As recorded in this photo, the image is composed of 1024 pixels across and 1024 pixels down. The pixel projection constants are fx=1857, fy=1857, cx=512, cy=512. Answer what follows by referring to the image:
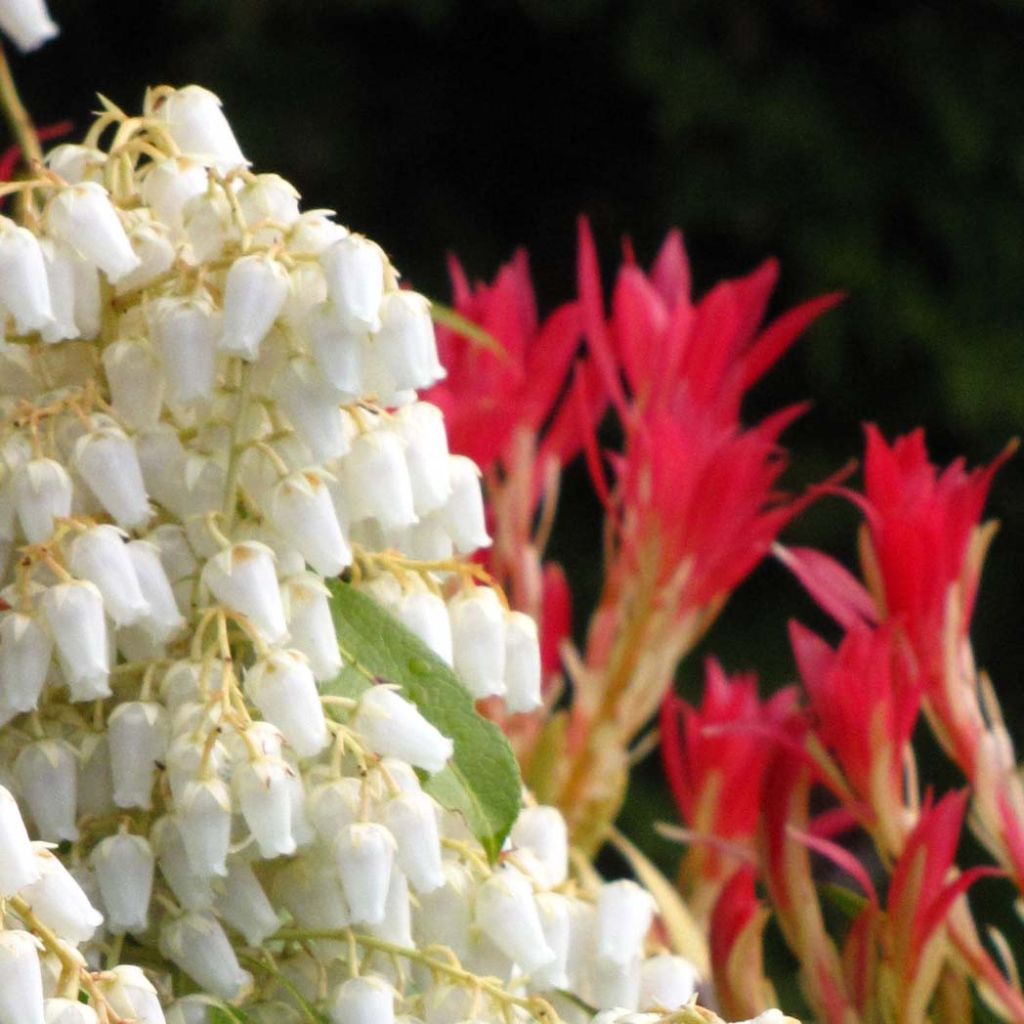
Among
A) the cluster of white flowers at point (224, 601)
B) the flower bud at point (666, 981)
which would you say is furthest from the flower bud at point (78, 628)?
the flower bud at point (666, 981)

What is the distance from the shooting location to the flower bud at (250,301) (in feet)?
1.63

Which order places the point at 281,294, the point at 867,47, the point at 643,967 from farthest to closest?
1. the point at 867,47
2. the point at 643,967
3. the point at 281,294

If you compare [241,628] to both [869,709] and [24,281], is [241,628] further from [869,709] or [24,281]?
[869,709]

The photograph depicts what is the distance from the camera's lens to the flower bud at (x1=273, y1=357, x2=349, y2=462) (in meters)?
0.52

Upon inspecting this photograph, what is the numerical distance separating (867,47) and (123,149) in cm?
208

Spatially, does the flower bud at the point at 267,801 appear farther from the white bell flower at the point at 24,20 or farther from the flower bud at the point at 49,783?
the white bell flower at the point at 24,20

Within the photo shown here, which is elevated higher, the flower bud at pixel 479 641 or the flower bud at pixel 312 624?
the flower bud at pixel 312 624

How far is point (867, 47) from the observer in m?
2.49

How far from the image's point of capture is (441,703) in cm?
56

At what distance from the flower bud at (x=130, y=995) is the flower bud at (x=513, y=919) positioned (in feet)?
0.37

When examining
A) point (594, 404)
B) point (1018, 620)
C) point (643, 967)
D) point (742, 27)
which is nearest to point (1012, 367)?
point (1018, 620)

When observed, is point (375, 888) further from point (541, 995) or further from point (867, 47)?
point (867, 47)

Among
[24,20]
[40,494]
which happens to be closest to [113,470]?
[40,494]

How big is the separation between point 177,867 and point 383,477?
0.41 feet
